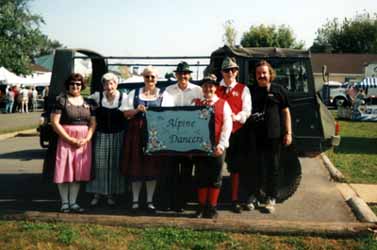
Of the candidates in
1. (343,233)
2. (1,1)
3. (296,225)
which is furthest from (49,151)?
(1,1)

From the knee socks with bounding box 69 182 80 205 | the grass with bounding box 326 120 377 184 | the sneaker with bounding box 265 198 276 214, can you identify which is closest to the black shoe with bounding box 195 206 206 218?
the sneaker with bounding box 265 198 276 214

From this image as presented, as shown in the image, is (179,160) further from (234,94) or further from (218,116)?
(234,94)

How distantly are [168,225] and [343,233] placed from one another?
6.08ft

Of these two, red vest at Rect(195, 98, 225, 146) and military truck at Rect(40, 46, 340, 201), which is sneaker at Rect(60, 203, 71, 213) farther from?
red vest at Rect(195, 98, 225, 146)

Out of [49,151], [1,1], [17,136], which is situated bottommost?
[17,136]

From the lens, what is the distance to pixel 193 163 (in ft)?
19.8

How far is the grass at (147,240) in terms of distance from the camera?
484 centimetres

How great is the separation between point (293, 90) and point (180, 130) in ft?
7.30

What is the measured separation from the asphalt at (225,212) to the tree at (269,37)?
5854cm

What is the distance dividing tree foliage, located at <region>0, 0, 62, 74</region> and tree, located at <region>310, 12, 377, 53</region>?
50.8 meters

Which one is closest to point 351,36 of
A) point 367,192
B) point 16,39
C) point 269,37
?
point 269,37

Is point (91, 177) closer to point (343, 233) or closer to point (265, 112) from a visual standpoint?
point (265, 112)

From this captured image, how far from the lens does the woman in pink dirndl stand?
584 centimetres

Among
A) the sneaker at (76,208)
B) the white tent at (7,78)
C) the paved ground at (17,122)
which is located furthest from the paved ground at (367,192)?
the white tent at (7,78)
